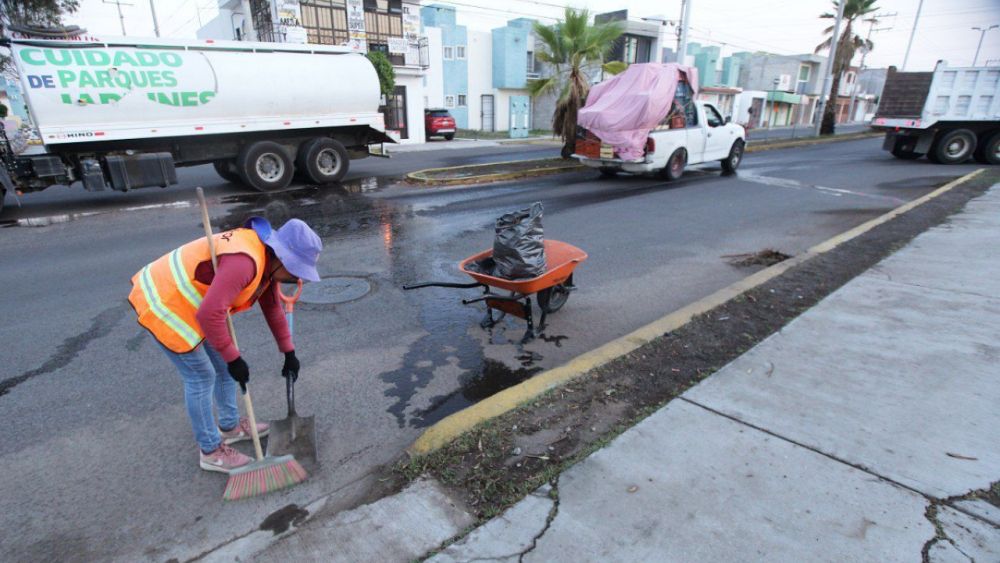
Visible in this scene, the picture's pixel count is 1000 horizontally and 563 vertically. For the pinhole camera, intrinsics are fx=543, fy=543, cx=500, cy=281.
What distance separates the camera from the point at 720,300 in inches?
198

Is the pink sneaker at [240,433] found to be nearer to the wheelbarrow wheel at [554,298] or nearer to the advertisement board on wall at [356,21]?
the wheelbarrow wheel at [554,298]

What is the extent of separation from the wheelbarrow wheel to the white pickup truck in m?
8.03

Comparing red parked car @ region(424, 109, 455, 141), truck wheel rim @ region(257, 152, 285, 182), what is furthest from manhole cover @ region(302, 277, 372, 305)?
red parked car @ region(424, 109, 455, 141)

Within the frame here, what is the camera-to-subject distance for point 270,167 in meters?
11.9

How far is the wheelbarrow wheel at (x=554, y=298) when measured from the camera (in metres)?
4.62

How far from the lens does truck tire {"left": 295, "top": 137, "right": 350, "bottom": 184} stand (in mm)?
12234

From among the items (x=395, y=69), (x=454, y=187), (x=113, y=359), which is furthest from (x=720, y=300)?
(x=395, y=69)

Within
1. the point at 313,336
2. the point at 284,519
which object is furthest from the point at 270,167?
the point at 284,519

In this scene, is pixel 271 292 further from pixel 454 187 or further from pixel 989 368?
pixel 454 187

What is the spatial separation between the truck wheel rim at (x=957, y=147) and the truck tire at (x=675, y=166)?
10.7m

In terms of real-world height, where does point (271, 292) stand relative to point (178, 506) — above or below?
above

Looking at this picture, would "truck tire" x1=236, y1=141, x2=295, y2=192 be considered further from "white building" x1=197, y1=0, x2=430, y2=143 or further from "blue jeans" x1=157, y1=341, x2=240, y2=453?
"white building" x1=197, y1=0, x2=430, y2=143

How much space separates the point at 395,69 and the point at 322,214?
1705cm

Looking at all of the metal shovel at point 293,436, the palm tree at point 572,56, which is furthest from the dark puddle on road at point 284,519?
the palm tree at point 572,56
